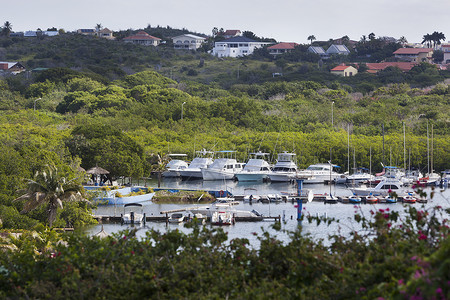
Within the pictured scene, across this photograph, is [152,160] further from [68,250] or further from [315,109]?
[68,250]

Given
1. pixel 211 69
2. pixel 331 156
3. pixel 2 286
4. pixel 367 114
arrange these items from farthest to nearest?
1. pixel 211 69
2. pixel 367 114
3. pixel 331 156
4. pixel 2 286

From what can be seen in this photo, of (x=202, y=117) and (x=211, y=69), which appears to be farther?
(x=211, y=69)

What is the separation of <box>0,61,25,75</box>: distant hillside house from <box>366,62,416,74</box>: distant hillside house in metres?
70.3

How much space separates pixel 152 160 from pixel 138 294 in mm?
57716

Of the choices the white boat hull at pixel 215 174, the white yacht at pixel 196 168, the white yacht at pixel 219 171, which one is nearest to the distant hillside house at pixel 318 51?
the white yacht at pixel 196 168

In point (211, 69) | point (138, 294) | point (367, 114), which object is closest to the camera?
point (138, 294)

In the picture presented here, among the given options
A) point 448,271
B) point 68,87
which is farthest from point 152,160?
point 448,271

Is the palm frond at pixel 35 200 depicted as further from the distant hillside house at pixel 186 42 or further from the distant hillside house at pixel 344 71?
the distant hillside house at pixel 186 42

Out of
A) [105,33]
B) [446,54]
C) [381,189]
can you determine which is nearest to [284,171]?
[381,189]

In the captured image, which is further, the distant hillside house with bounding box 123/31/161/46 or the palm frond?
the distant hillside house with bounding box 123/31/161/46

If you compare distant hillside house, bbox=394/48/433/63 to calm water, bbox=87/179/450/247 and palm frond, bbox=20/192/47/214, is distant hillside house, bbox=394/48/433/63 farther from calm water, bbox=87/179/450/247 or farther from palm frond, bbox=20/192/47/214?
palm frond, bbox=20/192/47/214

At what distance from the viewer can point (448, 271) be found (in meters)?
10.8

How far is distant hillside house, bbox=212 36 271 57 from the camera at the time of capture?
16450 cm

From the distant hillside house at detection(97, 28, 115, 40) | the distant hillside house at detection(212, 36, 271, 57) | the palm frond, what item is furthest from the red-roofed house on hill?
the palm frond
